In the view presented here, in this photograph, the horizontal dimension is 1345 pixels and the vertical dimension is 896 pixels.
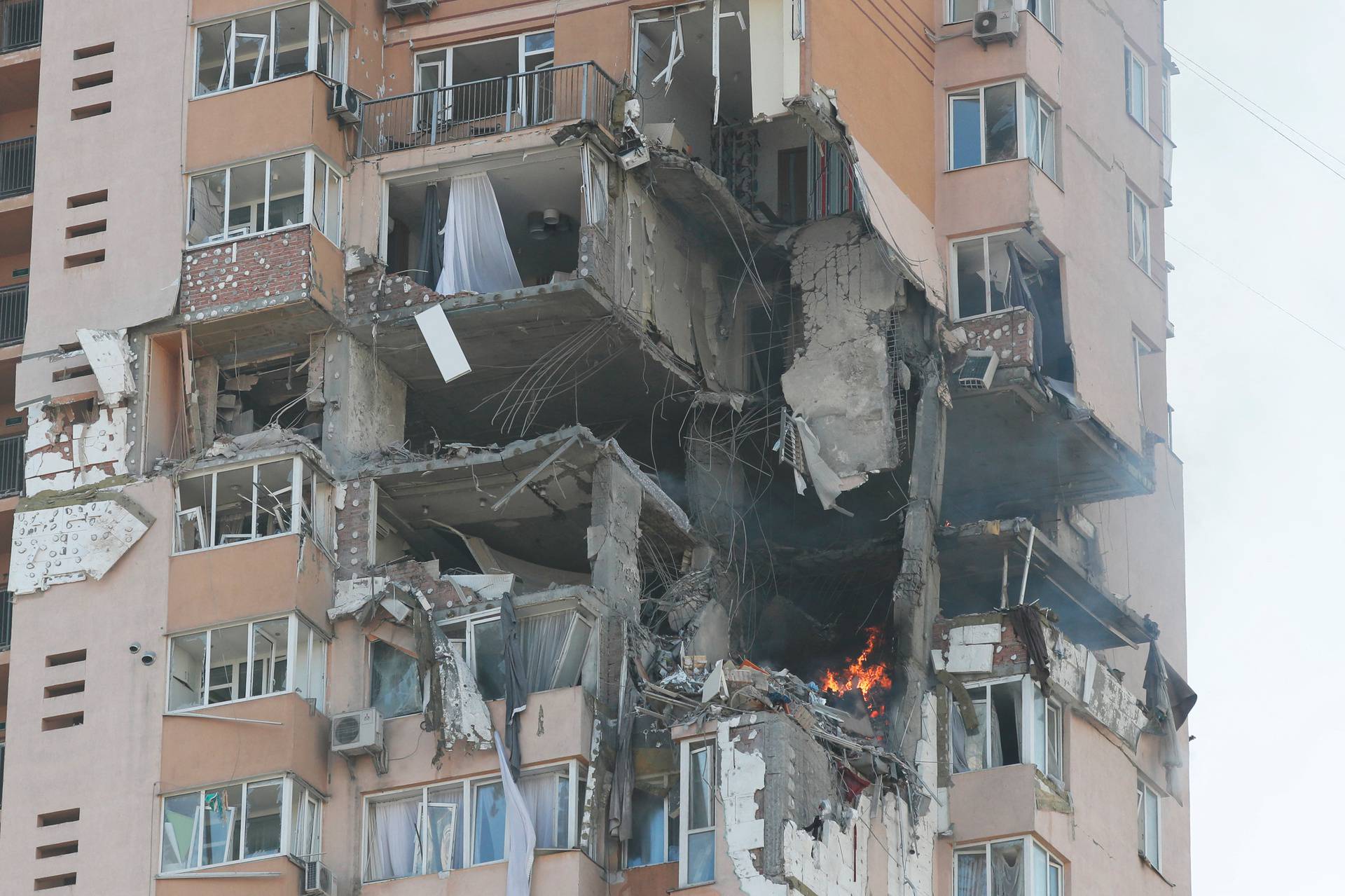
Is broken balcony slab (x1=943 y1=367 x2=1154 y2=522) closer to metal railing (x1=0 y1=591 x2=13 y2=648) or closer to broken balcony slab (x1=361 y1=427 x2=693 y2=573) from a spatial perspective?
broken balcony slab (x1=361 y1=427 x2=693 y2=573)

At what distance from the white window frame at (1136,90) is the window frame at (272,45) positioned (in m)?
15.3

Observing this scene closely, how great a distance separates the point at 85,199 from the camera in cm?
4544

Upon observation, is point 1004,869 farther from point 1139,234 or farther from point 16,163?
point 16,163

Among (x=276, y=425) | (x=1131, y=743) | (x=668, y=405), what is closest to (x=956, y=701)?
(x=1131, y=743)

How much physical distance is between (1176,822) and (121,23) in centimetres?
2325

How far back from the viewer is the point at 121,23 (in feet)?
152

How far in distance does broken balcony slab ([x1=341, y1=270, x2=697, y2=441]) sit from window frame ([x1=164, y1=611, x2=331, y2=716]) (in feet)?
17.4

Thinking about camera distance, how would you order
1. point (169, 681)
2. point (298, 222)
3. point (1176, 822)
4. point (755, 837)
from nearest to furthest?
1. point (755, 837)
2. point (169, 681)
3. point (298, 222)
4. point (1176, 822)

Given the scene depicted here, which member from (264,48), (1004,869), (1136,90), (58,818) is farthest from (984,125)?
(58,818)

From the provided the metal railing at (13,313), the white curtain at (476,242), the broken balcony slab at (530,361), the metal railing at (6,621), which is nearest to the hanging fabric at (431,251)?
the white curtain at (476,242)

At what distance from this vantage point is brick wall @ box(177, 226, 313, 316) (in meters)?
43.6

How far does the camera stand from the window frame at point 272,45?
45250mm

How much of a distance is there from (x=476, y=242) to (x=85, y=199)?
6669mm

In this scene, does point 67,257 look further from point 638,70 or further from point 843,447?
point 843,447
